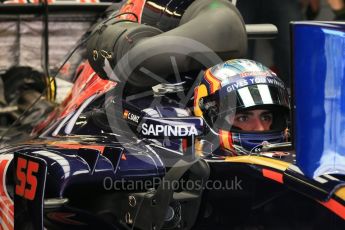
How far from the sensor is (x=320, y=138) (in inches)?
102

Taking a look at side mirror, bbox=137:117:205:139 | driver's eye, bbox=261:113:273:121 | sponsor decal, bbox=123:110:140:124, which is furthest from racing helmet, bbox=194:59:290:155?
side mirror, bbox=137:117:205:139

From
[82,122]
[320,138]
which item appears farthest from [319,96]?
[82,122]

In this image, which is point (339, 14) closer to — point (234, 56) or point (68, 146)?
point (234, 56)

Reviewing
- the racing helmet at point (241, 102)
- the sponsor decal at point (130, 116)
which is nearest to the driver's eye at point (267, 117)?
the racing helmet at point (241, 102)

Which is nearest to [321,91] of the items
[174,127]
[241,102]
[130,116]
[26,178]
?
[174,127]

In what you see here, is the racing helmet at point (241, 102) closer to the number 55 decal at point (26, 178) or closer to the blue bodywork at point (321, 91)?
the number 55 decal at point (26, 178)

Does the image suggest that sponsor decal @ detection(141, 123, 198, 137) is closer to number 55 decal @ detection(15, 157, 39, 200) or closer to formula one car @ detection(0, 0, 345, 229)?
formula one car @ detection(0, 0, 345, 229)

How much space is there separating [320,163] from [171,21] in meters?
1.90

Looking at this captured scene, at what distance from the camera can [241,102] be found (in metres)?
3.51

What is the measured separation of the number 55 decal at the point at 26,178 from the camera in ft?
11.7

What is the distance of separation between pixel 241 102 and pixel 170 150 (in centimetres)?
34

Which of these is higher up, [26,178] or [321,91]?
[321,91]

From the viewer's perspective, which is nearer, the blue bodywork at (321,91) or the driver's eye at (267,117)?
the blue bodywork at (321,91)

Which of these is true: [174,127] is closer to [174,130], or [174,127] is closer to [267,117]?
[174,130]
